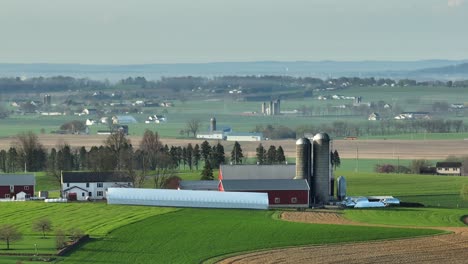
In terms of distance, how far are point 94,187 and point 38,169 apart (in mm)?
18093

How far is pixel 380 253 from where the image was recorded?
A: 46531 millimetres

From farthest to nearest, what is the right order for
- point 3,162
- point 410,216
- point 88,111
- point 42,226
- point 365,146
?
point 88,111 < point 365,146 < point 3,162 < point 410,216 < point 42,226

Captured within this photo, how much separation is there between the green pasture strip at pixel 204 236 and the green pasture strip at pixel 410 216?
3.65m

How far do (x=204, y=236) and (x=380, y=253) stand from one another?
24.8 ft

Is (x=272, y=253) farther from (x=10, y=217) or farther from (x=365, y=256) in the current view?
(x=10, y=217)

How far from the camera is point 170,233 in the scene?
168ft

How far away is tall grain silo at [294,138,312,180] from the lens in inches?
2665

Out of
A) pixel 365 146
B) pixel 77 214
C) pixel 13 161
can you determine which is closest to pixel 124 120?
pixel 365 146

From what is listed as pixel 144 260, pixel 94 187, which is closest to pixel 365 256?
pixel 144 260

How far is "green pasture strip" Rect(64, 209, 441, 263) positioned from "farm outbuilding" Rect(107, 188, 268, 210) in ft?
11.9

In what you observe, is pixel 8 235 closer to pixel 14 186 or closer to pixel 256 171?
pixel 14 186

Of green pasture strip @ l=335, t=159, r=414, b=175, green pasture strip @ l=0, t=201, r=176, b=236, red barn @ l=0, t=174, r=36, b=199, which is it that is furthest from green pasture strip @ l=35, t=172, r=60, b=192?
green pasture strip @ l=335, t=159, r=414, b=175

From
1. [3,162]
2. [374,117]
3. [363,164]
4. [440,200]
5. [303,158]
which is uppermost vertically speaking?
[303,158]

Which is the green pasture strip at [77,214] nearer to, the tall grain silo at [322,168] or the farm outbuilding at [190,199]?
the farm outbuilding at [190,199]
